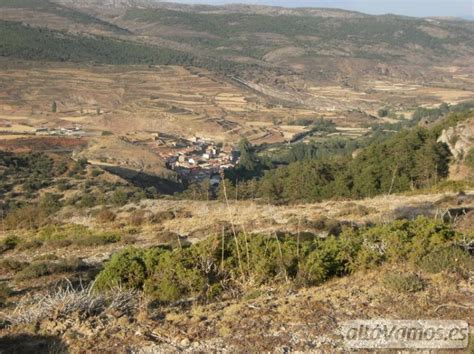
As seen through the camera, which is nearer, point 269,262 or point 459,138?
point 269,262

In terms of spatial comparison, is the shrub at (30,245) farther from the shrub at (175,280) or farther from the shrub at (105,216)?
the shrub at (175,280)

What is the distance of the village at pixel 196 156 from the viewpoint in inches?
2281

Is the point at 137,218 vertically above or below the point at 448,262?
below

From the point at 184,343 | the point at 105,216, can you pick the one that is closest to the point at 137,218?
the point at 105,216

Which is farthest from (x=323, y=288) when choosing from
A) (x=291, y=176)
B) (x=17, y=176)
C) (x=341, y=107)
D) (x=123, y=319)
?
(x=341, y=107)

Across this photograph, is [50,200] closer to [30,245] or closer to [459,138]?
[30,245]

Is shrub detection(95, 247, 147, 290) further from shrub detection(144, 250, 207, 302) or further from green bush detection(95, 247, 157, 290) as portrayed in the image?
shrub detection(144, 250, 207, 302)

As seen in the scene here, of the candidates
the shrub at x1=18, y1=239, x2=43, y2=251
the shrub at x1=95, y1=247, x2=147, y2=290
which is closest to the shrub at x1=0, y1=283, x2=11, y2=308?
the shrub at x1=95, y1=247, x2=147, y2=290

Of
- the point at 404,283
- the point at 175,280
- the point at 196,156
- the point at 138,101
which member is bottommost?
the point at 196,156

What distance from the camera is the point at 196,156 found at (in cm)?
6706

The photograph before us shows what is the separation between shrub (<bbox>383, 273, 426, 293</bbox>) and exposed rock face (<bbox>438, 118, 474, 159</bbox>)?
82.8ft

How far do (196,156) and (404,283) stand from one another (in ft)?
197

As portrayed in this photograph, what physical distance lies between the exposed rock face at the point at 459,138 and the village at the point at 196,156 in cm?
2298

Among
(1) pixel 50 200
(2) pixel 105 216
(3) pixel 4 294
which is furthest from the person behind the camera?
(1) pixel 50 200
